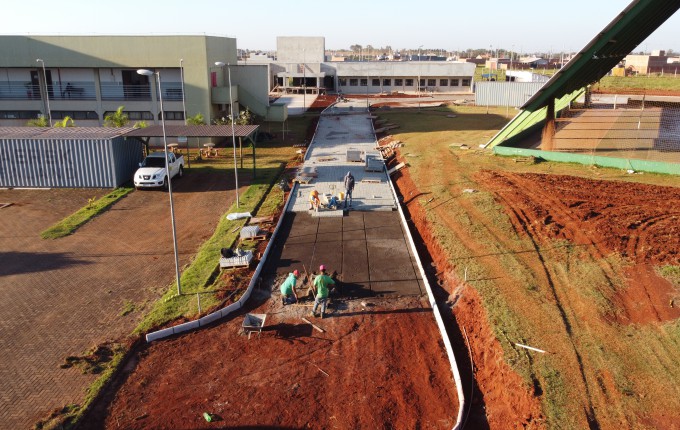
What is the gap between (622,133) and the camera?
33.6 metres

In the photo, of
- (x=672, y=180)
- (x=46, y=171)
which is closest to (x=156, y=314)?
(x=46, y=171)

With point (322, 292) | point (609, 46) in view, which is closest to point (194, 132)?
point (322, 292)

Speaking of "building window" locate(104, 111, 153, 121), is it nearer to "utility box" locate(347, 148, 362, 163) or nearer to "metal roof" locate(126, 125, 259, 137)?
"metal roof" locate(126, 125, 259, 137)

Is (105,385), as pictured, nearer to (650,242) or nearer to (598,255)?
(598,255)

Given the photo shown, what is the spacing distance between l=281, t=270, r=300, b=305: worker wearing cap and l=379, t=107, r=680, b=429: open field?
4491mm

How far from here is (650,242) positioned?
17.4 m

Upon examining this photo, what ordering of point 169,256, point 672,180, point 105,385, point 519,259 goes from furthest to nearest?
point 672,180
point 169,256
point 519,259
point 105,385

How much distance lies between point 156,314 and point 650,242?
15.4 meters

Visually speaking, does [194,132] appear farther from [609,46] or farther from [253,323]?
[609,46]

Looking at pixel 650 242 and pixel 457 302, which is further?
pixel 650 242

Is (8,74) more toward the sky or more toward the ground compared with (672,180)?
more toward the sky

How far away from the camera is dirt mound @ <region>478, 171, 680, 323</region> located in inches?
564

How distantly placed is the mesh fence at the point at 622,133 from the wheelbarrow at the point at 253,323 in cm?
2251

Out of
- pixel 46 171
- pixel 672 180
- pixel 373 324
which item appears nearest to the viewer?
pixel 373 324
